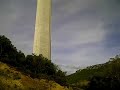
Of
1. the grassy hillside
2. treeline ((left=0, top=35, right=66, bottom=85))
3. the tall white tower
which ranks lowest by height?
the grassy hillside

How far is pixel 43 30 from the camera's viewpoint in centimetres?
7525

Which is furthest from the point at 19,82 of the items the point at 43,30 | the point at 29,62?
the point at 43,30

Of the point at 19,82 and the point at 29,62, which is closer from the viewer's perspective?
the point at 19,82

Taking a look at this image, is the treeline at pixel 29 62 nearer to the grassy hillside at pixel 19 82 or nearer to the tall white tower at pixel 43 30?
the grassy hillside at pixel 19 82

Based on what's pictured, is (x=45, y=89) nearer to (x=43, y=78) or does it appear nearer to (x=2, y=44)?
(x=43, y=78)

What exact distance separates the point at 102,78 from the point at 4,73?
24.4 meters

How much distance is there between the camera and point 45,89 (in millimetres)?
41750

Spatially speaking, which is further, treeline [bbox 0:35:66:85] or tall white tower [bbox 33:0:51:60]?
tall white tower [bbox 33:0:51:60]

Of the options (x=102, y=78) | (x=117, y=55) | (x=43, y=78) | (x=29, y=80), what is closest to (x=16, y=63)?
(x=43, y=78)

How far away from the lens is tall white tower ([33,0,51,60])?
73562 millimetres

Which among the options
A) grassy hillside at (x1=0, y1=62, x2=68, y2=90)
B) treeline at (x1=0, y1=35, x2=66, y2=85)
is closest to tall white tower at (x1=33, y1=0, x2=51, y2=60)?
treeline at (x1=0, y1=35, x2=66, y2=85)

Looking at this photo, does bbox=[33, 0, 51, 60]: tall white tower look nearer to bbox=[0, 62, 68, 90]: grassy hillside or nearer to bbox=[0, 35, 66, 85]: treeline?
bbox=[0, 35, 66, 85]: treeline

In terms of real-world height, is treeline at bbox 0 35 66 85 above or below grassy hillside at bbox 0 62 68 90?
above

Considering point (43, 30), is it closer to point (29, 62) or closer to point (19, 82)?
point (29, 62)
